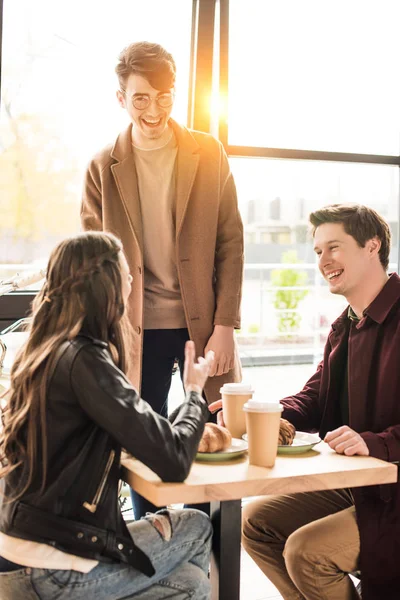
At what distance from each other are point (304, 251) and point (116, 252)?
303cm

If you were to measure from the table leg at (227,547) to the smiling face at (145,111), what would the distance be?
114 centimetres

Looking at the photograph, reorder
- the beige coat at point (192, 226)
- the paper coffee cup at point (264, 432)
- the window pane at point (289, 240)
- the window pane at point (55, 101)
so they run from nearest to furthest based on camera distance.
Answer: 1. the paper coffee cup at point (264, 432)
2. the beige coat at point (192, 226)
3. the window pane at point (55, 101)
4. the window pane at point (289, 240)

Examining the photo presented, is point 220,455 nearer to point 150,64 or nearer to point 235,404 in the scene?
point 235,404

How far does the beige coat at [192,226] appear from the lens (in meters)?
2.26

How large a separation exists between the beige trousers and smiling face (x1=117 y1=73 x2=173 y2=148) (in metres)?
1.12

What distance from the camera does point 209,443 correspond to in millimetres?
1595

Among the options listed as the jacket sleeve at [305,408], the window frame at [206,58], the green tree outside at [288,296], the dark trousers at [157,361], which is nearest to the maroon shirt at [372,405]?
the jacket sleeve at [305,408]

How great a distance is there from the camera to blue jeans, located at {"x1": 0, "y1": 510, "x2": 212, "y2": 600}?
1.32 metres

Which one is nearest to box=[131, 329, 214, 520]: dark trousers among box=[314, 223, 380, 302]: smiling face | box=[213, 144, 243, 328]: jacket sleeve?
box=[213, 144, 243, 328]: jacket sleeve

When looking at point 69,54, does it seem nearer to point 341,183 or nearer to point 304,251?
point 341,183

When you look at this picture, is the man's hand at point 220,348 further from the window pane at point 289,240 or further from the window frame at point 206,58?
the window frame at point 206,58

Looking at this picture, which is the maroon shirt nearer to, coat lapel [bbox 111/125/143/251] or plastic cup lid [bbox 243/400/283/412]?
plastic cup lid [bbox 243/400/283/412]

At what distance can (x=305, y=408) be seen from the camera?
2.10m

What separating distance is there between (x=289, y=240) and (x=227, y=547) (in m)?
2.67
